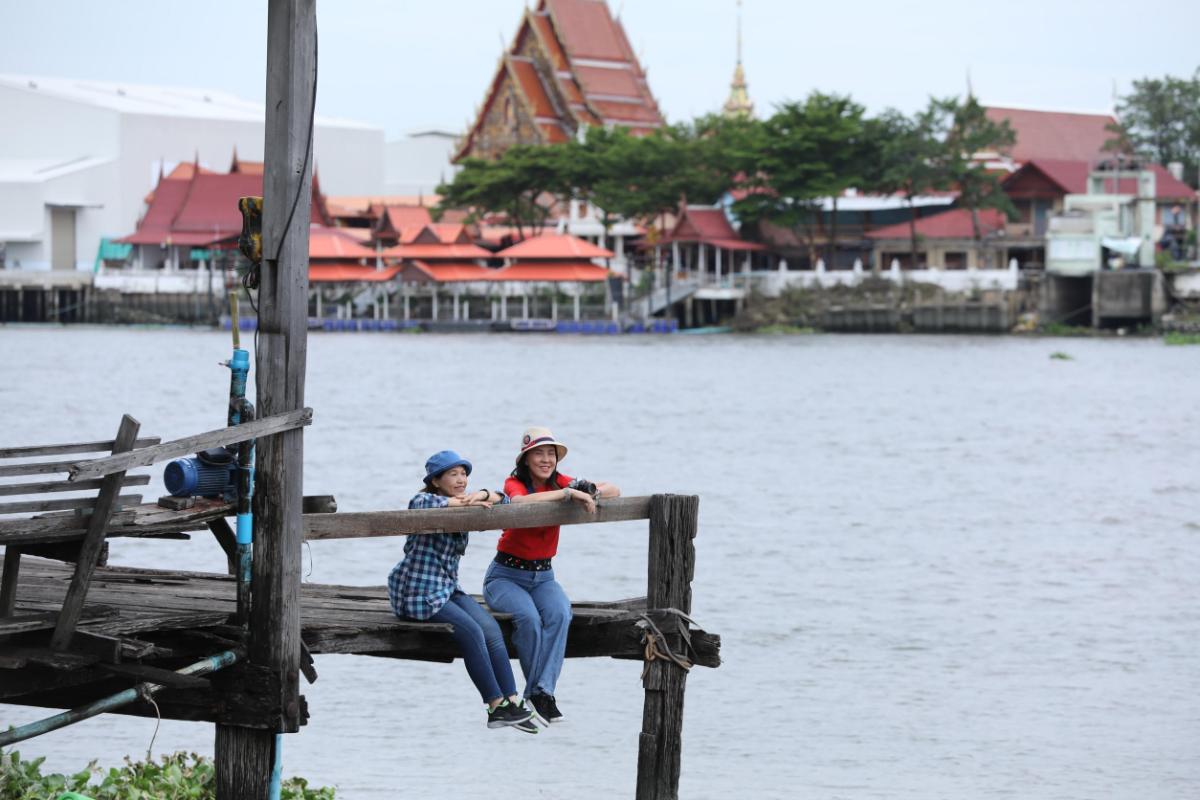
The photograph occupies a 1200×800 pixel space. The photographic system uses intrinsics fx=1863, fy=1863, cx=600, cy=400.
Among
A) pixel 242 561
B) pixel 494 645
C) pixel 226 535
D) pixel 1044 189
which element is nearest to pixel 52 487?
pixel 242 561

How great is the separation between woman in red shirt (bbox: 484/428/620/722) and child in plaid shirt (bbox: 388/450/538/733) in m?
0.10

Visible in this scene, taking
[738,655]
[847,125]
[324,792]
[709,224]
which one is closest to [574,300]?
[709,224]

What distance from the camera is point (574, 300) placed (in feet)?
193

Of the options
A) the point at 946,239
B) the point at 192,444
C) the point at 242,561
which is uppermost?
the point at 946,239

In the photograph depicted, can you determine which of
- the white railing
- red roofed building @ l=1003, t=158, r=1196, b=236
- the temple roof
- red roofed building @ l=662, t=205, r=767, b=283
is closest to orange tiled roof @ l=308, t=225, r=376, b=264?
the white railing

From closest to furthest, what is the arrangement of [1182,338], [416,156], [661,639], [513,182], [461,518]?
[461,518], [661,639], [1182,338], [513,182], [416,156]

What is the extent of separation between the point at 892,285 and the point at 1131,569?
38.3 m

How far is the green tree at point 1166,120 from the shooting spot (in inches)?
2586

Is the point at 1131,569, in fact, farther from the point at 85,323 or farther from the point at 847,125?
the point at 85,323

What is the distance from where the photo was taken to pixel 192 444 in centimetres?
566

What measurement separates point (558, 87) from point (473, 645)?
63913 millimetres

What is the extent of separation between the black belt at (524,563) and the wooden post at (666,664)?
0.39m

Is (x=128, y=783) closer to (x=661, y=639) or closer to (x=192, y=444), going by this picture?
(x=192, y=444)

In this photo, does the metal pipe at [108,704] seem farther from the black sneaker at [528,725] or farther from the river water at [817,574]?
the river water at [817,574]
